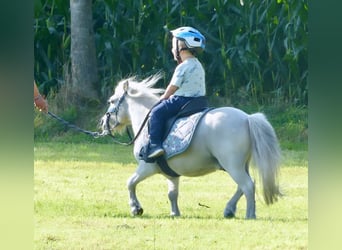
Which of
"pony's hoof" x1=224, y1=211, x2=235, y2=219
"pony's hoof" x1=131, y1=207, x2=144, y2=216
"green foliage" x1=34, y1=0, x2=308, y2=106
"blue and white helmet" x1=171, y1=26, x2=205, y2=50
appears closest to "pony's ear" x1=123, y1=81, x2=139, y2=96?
"blue and white helmet" x1=171, y1=26, x2=205, y2=50

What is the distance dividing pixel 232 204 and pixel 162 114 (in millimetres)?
699

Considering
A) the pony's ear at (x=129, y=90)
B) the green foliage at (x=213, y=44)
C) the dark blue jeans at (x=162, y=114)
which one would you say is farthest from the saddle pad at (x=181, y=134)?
the green foliage at (x=213, y=44)

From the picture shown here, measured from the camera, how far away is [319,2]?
236 centimetres

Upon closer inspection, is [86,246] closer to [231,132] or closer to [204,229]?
[204,229]

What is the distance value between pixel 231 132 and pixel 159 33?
421 cm

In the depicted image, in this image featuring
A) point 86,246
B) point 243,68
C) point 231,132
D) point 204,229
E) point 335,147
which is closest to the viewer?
point 335,147

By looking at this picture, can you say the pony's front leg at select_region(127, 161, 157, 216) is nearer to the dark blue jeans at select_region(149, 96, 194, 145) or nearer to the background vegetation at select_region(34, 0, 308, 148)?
the dark blue jeans at select_region(149, 96, 194, 145)

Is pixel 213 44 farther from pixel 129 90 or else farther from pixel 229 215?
pixel 229 215

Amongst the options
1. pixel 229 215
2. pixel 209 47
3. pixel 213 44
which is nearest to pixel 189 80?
pixel 229 215

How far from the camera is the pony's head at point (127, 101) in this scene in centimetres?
614

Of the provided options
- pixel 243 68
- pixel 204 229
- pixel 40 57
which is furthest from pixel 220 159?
pixel 40 57

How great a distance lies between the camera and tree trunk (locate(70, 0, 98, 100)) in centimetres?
906

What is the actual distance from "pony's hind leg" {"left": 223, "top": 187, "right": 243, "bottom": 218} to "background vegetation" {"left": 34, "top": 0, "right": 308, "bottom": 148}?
9.85 feet

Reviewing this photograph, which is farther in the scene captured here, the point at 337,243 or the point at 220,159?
the point at 220,159
